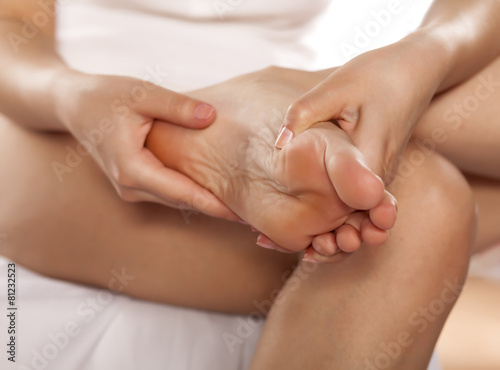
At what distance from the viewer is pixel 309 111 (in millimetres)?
549

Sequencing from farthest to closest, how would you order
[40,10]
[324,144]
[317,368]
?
1. [40,10]
2. [317,368]
3. [324,144]

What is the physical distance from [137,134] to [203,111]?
8 centimetres

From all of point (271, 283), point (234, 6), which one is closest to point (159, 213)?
point (271, 283)

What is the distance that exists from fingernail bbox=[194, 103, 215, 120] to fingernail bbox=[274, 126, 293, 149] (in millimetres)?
137

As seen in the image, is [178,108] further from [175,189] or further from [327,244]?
[327,244]

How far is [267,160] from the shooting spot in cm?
57

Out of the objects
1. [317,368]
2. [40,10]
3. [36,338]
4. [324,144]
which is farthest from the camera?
[40,10]

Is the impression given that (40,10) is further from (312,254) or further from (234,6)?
(312,254)

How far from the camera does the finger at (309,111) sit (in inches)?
21.5

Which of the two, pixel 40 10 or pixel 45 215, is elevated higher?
pixel 40 10

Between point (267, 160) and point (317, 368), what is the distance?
0.69 ft
